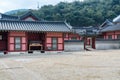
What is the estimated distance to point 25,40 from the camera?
27.9 metres

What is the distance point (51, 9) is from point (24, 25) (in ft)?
186

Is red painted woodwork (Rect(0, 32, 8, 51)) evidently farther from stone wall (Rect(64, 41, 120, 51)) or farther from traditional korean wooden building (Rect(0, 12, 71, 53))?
stone wall (Rect(64, 41, 120, 51))

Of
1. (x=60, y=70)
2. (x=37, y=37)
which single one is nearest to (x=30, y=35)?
(x=37, y=37)

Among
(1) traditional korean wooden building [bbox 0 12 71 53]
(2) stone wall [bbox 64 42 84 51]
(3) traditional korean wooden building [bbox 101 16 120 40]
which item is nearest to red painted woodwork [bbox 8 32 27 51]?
(1) traditional korean wooden building [bbox 0 12 71 53]

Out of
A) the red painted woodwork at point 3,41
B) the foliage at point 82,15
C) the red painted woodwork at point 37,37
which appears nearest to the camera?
the red painted woodwork at point 3,41

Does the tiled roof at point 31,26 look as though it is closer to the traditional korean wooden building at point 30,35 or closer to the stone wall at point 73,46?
the traditional korean wooden building at point 30,35

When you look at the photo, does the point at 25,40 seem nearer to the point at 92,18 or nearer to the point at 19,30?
the point at 19,30

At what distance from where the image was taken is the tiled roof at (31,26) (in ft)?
88.9

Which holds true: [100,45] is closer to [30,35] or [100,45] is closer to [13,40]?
[30,35]

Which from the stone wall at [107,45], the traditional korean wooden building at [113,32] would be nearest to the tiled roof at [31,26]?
the stone wall at [107,45]

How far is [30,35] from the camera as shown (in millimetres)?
29531

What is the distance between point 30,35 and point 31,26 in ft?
4.39

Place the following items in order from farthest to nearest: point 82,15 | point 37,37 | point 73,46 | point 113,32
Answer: point 82,15, point 113,32, point 73,46, point 37,37

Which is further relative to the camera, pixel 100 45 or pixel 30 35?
pixel 100 45
